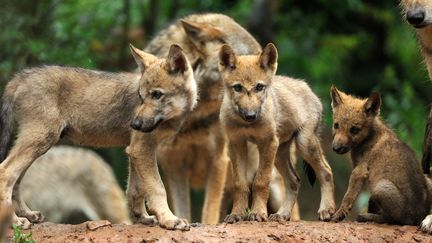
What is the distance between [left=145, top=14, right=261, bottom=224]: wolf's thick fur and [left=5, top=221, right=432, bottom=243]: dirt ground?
258cm

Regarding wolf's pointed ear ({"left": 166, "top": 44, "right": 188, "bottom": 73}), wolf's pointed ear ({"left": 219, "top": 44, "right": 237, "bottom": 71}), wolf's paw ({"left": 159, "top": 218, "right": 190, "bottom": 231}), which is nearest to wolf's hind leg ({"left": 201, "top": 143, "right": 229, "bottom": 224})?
wolf's pointed ear ({"left": 219, "top": 44, "right": 237, "bottom": 71})

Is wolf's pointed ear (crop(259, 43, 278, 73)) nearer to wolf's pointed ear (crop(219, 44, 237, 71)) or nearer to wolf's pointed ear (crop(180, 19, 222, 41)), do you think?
wolf's pointed ear (crop(219, 44, 237, 71))

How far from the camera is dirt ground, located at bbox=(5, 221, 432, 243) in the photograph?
25.9 feet

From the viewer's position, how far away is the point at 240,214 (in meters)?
8.55

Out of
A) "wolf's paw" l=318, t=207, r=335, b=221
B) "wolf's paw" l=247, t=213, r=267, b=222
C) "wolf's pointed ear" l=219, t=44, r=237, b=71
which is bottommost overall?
"wolf's paw" l=247, t=213, r=267, b=222

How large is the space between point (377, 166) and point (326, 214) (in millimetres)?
705

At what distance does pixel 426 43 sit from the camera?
9023mm

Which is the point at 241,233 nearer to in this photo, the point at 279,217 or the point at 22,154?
the point at 279,217

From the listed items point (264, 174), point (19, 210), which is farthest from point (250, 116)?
point (19, 210)

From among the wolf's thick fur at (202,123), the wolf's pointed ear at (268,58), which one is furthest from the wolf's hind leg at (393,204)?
the wolf's thick fur at (202,123)

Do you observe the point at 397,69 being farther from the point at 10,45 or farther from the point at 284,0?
the point at 10,45

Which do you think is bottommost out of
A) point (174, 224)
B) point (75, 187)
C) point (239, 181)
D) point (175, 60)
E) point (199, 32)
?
point (75, 187)

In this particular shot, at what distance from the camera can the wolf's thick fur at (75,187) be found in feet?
42.7

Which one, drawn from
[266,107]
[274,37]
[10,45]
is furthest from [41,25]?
[266,107]
